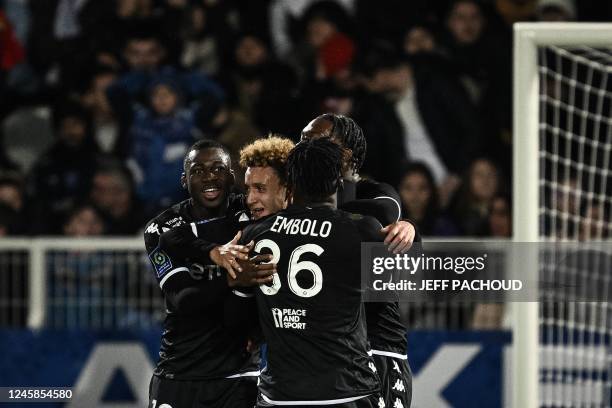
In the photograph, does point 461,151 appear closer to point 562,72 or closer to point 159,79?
point 562,72

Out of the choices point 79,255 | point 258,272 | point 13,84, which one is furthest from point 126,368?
point 258,272

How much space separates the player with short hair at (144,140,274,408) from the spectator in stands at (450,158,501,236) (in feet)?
12.8

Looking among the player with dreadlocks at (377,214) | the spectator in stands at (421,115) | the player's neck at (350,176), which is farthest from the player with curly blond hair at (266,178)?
the spectator in stands at (421,115)

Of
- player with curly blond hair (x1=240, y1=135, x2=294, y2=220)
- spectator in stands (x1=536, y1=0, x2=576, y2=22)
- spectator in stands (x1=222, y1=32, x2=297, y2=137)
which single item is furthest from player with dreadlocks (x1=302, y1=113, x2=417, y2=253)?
spectator in stands (x1=536, y1=0, x2=576, y2=22)

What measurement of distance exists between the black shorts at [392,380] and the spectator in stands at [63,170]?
4564 millimetres

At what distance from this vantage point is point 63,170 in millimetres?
9523

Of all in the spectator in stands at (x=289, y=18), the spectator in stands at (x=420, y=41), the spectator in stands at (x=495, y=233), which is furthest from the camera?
the spectator in stands at (x=289, y=18)

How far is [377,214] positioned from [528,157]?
1.79 meters

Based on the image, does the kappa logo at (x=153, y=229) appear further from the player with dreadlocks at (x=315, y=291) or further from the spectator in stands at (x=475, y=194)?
the spectator in stands at (x=475, y=194)

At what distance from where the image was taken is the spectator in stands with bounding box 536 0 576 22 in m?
9.86

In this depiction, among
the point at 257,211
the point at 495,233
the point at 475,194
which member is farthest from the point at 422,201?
the point at 257,211

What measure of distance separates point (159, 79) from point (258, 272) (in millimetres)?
5204

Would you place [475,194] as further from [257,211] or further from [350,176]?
[257,211]

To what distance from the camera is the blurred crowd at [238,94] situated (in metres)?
9.18
